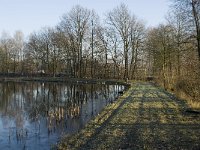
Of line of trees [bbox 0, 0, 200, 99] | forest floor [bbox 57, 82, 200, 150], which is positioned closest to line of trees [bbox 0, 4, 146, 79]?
line of trees [bbox 0, 0, 200, 99]

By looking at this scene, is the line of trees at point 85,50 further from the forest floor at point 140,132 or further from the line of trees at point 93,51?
the forest floor at point 140,132

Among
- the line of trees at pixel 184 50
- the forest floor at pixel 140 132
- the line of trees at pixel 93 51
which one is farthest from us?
the line of trees at pixel 93 51

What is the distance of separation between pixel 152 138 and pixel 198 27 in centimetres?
1550

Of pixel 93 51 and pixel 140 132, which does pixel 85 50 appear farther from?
pixel 140 132

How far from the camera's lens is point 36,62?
9094 cm

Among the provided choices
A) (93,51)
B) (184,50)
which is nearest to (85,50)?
(93,51)

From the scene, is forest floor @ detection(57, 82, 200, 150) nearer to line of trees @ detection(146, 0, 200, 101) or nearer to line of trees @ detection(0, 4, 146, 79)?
line of trees @ detection(146, 0, 200, 101)

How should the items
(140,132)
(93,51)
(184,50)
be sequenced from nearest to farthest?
(140,132) < (184,50) < (93,51)

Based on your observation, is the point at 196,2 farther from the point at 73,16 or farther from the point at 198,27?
the point at 73,16

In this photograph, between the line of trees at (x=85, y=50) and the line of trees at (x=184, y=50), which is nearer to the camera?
the line of trees at (x=184, y=50)

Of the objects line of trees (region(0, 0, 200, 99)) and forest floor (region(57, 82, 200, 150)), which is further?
line of trees (region(0, 0, 200, 99))

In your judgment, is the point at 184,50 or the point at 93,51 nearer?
the point at 184,50

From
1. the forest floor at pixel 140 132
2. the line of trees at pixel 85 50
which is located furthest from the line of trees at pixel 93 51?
the forest floor at pixel 140 132

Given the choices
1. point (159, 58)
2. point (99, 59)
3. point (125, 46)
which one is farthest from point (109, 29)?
point (159, 58)
